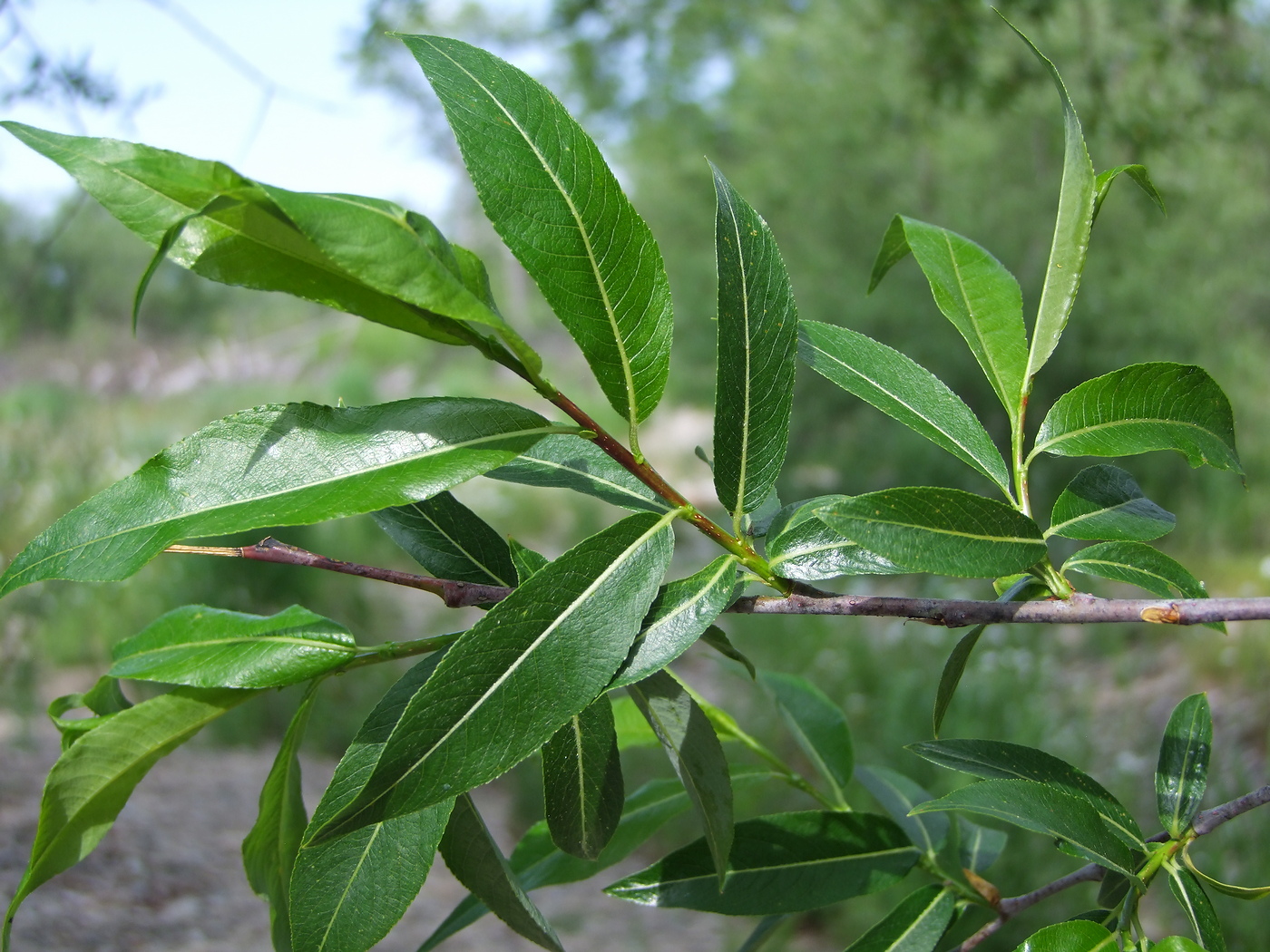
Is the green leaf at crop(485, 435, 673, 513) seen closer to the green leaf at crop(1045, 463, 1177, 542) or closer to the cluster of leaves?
the cluster of leaves

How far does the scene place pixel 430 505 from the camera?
497 mm

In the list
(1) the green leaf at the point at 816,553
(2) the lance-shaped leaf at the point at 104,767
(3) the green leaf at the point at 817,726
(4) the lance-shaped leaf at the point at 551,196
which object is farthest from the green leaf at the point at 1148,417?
(2) the lance-shaped leaf at the point at 104,767

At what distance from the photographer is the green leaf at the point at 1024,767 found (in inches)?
18.5

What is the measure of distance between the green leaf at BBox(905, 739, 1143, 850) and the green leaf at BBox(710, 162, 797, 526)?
17 cm

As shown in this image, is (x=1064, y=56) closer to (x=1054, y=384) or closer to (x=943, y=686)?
(x=1054, y=384)

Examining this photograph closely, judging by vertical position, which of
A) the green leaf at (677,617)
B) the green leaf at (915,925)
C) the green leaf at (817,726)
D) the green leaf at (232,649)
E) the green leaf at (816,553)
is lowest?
the green leaf at (915,925)

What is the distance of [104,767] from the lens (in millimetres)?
481

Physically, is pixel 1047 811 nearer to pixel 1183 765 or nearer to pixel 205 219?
pixel 1183 765

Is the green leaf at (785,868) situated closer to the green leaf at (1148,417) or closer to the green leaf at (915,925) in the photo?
the green leaf at (915,925)

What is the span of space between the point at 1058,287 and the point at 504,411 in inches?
11.4

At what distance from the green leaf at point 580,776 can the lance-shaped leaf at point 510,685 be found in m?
0.08

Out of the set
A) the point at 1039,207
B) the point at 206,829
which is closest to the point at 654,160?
the point at 1039,207

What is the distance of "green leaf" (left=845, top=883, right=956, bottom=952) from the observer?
54cm

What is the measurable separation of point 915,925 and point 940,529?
0.98 ft
